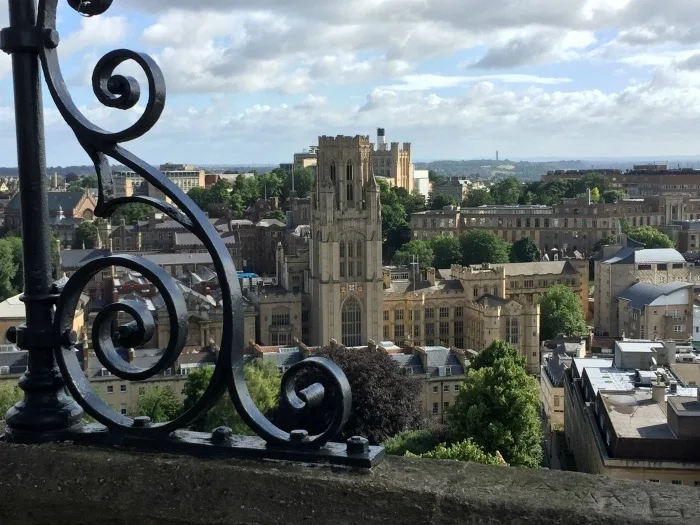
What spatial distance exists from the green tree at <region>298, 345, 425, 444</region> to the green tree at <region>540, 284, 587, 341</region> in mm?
28158

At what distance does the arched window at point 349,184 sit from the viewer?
69.2m

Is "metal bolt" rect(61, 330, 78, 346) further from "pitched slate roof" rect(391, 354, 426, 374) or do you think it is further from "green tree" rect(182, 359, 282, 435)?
"pitched slate roof" rect(391, 354, 426, 374)

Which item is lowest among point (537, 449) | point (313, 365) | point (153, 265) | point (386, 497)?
point (537, 449)

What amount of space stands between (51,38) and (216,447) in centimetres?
199

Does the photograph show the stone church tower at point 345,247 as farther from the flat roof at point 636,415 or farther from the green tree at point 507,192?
the green tree at point 507,192

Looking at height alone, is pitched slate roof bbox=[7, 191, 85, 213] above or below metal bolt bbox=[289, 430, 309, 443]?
below

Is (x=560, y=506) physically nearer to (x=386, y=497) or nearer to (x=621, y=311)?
(x=386, y=497)

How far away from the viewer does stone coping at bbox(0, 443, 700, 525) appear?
3537 mm

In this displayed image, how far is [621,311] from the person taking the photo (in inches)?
2598

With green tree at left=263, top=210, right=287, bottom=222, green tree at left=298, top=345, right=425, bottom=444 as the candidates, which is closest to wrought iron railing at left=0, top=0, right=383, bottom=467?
green tree at left=298, top=345, right=425, bottom=444

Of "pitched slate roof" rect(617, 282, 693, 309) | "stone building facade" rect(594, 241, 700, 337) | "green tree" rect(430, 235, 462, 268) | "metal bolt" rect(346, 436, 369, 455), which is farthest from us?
"green tree" rect(430, 235, 462, 268)

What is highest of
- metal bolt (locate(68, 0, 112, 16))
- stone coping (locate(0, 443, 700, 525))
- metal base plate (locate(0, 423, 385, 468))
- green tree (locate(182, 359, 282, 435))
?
metal bolt (locate(68, 0, 112, 16))

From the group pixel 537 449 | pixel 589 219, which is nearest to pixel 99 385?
pixel 537 449

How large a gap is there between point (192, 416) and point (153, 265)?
68 centimetres
